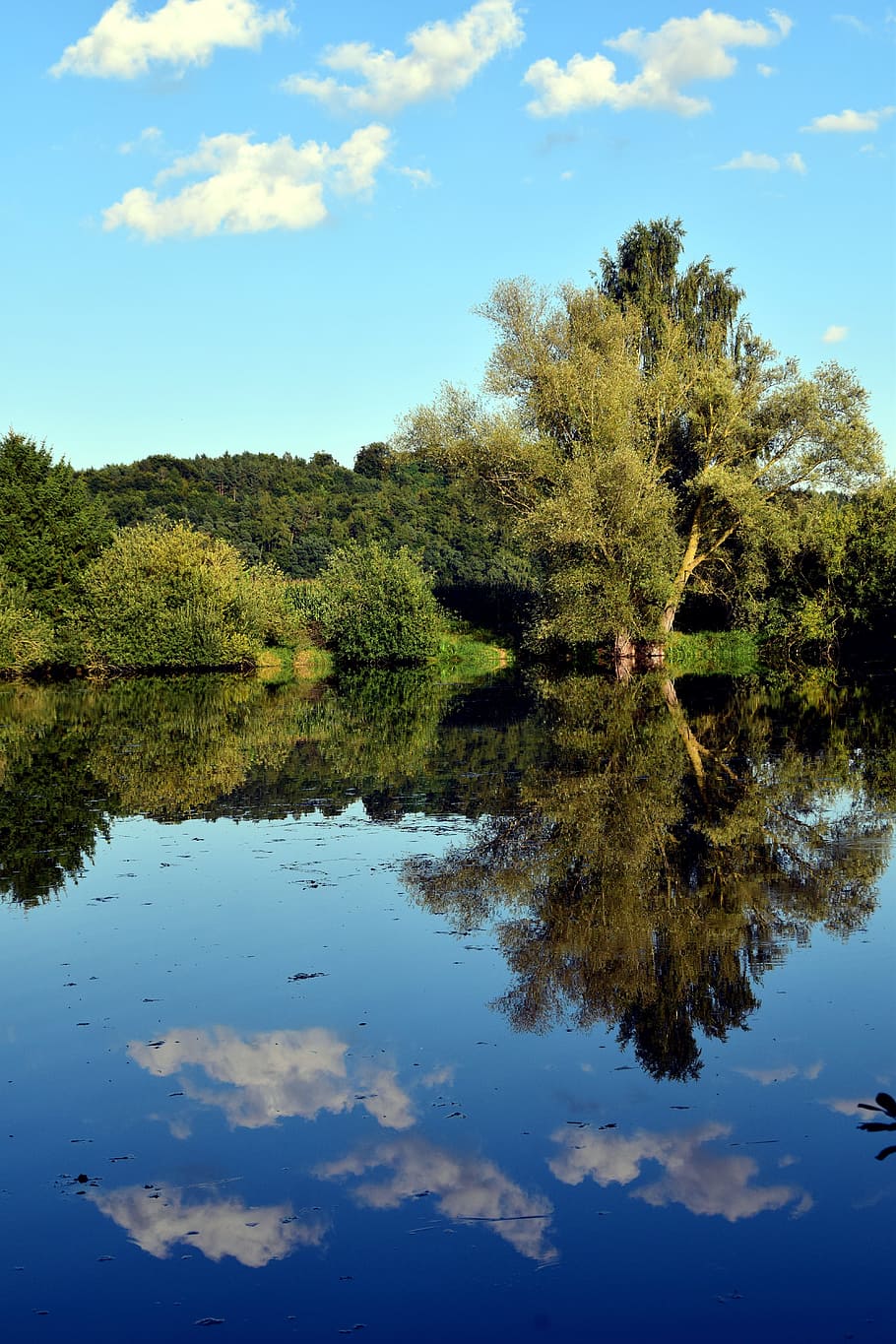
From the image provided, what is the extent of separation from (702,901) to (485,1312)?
18.6 feet

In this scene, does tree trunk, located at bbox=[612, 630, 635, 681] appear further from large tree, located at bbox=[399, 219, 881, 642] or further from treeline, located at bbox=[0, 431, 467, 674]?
treeline, located at bbox=[0, 431, 467, 674]

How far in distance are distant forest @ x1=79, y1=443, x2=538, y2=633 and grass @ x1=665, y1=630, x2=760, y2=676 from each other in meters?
19.8

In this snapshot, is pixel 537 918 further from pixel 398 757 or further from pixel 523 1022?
pixel 398 757

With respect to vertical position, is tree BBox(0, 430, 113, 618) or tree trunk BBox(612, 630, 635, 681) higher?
tree BBox(0, 430, 113, 618)

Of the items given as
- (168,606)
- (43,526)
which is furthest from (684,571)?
Answer: (43,526)

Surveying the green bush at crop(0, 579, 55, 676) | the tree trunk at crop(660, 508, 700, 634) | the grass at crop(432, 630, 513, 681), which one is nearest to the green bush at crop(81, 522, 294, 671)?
the green bush at crop(0, 579, 55, 676)

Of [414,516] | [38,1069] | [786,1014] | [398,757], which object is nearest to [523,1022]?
[786,1014]

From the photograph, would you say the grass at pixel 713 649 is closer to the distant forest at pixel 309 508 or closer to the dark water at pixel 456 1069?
the distant forest at pixel 309 508

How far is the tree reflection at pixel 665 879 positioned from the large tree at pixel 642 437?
63.9 ft

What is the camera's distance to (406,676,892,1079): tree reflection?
25.9ft

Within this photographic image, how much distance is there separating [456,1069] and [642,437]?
3769 centimetres

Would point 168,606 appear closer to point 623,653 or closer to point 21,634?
point 21,634

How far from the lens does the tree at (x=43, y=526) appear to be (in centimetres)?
4775

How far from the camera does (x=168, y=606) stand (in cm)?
4566
